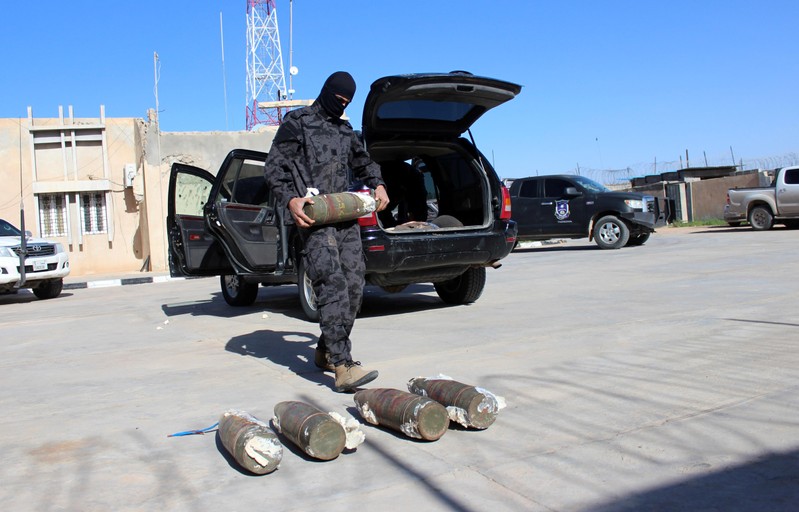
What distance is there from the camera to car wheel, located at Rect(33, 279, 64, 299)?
Result: 42.1ft

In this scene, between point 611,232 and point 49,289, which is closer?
point 49,289

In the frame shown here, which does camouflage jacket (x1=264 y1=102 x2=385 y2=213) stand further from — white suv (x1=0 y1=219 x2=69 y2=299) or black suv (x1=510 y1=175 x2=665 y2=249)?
black suv (x1=510 y1=175 x2=665 y2=249)

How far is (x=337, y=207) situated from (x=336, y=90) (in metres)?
0.77

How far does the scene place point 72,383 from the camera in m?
4.90

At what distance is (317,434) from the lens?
3035 millimetres

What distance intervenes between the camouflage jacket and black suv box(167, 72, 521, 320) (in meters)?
1.81

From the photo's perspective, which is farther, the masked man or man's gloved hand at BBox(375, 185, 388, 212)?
man's gloved hand at BBox(375, 185, 388, 212)

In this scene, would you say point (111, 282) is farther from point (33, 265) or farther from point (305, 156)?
point (305, 156)

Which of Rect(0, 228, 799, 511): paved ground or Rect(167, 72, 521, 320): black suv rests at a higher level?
Rect(167, 72, 521, 320): black suv

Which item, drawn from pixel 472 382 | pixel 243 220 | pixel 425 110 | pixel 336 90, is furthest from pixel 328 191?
pixel 243 220

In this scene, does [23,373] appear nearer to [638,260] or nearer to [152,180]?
[638,260]

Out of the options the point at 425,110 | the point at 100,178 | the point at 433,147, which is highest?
the point at 100,178

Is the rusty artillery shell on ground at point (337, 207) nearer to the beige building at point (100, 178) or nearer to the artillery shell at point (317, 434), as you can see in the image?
the artillery shell at point (317, 434)

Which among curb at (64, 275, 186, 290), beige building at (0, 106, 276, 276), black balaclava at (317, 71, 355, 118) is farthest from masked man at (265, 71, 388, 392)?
beige building at (0, 106, 276, 276)
